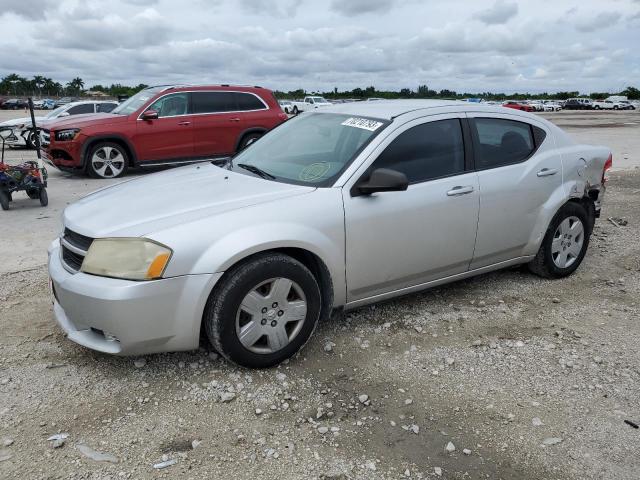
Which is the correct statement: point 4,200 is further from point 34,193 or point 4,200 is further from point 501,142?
point 501,142

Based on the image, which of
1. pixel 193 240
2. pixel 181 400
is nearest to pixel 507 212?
pixel 193 240

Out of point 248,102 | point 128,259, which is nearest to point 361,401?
point 128,259

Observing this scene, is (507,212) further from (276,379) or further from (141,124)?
(141,124)

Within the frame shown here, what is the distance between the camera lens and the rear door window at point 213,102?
1088 cm

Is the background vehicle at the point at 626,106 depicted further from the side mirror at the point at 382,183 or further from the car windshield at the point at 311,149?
the side mirror at the point at 382,183

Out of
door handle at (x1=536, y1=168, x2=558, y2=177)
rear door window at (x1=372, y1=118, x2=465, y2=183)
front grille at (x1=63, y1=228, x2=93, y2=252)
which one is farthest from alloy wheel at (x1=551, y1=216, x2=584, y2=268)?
front grille at (x1=63, y1=228, x2=93, y2=252)

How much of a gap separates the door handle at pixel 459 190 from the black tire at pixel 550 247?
1072 mm

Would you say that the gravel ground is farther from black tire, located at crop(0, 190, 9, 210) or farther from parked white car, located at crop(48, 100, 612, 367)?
black tire, located at crop(0, 190, 9, 210)

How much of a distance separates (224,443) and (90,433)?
0.69 m

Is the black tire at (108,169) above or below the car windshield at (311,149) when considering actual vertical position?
below

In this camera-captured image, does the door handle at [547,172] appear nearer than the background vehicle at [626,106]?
Yes

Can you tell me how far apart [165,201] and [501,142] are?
105 inches

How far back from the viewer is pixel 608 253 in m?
5.82

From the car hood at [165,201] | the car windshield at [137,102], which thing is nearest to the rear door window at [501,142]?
the car hood at [165,201]
